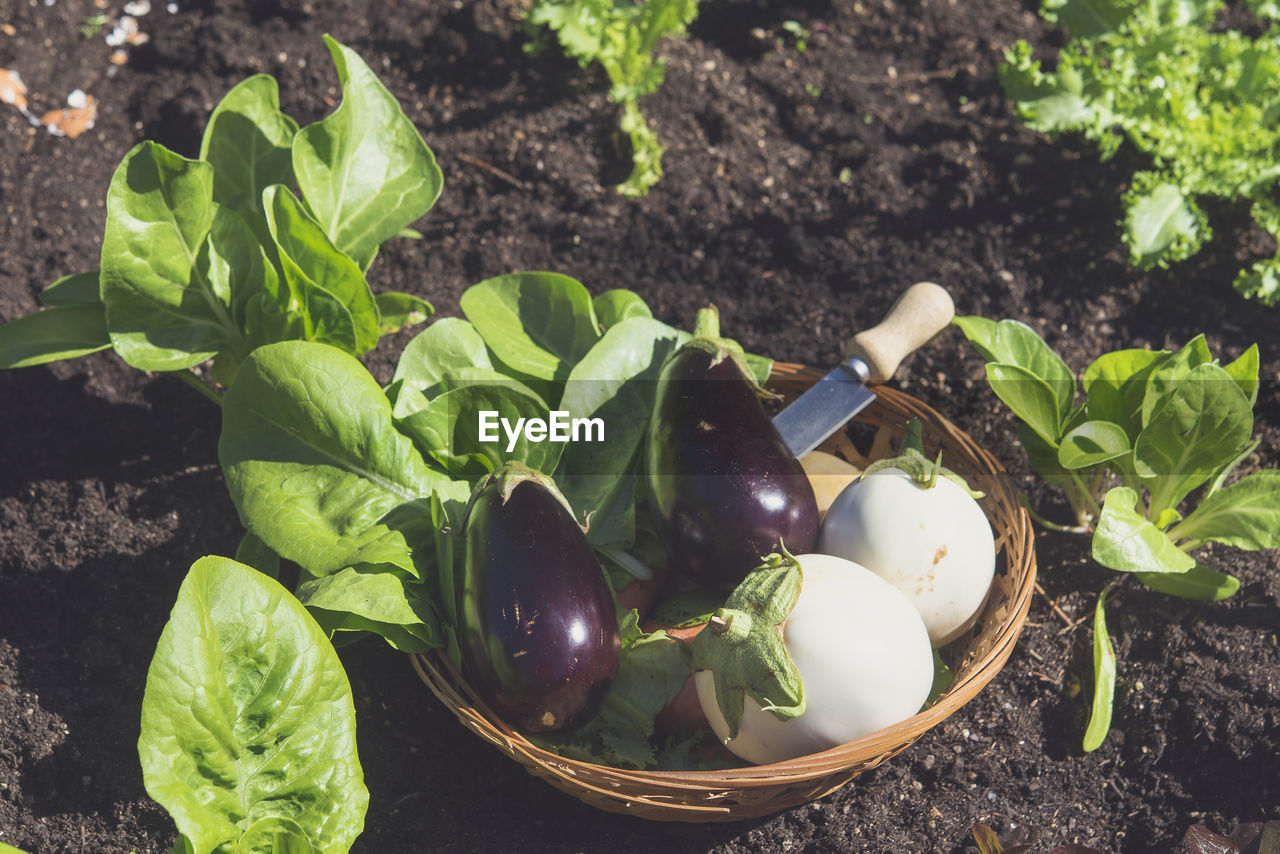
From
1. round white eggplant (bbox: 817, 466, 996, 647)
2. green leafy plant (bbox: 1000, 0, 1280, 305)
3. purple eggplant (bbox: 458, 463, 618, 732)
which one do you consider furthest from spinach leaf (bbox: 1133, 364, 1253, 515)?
purple eggplant (bbox: 458, 463, 618, 732)

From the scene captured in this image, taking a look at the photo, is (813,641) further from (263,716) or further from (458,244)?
(458,244)

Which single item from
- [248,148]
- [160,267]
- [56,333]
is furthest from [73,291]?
[248,148]

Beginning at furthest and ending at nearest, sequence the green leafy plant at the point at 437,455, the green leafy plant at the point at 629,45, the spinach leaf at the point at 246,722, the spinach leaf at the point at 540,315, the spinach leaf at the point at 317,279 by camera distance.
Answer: the green leafy plant at the point at 629,45, the spinach leaf at the point at 540,315, the spinach leaf at the point at 317,279, the green leafy plant at the point at 437,455, the spinach leaf at the point at 246,722

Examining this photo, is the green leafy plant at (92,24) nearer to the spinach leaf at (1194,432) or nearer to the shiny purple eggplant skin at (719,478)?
the shiny purple eggplant skin at (719,478)

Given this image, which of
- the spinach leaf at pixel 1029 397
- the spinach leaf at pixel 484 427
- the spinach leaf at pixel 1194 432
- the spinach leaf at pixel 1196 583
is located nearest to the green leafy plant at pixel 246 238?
the spinach leaf at pixel 484 427

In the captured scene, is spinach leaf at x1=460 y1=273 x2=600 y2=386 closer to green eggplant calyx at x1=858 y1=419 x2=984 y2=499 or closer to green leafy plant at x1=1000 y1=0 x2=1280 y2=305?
green eggplant calyx at x1=858 y1=419 x2=984 y2=499

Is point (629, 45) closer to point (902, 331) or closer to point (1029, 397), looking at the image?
point (902, 331)
